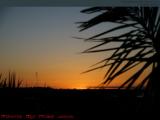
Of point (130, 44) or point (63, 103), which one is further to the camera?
point (130, 44)

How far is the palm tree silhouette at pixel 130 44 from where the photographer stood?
1.82 metres

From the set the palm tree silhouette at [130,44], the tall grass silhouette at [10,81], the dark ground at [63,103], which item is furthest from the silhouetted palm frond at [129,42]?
the tall grass silhouette at [10,81]

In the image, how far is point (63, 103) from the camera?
5.55 ft

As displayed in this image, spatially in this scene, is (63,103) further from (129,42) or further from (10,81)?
(129,42)

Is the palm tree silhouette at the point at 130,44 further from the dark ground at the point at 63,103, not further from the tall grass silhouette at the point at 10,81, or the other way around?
the tall grass silhouette at the point at 10,81

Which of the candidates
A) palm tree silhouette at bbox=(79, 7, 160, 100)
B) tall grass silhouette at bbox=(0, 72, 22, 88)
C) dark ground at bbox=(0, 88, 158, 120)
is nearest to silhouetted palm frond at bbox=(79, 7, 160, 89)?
palm tree silhouette at bbox=(79, 7, 160, 100)

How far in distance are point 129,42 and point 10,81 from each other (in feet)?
2.10

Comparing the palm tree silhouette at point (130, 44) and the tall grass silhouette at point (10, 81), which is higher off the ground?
the palm tree silhouette at point (130, 44)

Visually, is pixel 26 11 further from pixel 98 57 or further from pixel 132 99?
pixel 132 99

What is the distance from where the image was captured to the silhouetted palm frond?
1824 mm

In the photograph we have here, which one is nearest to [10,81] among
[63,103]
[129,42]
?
[63,103]

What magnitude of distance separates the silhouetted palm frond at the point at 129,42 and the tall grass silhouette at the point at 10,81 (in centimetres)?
38

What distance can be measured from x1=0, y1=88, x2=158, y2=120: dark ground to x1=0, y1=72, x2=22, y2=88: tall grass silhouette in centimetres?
2

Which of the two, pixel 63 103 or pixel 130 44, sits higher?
pixel 130 44
